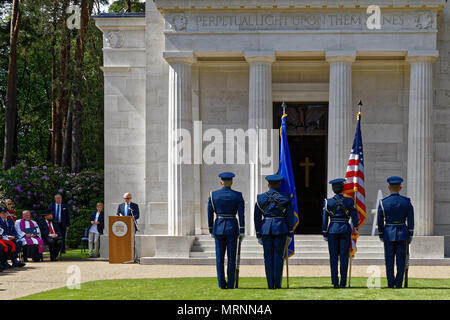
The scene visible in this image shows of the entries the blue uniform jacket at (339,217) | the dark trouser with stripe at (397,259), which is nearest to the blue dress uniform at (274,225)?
the blue uniform jacket at (339,217)

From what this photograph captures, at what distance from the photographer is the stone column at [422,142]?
82.2ft

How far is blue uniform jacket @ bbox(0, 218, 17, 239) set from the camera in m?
22.8

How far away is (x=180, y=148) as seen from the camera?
83.3ft

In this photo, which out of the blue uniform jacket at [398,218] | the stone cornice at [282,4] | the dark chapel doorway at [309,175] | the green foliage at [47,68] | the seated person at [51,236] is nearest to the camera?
the blue uniform jacket at [398,218]

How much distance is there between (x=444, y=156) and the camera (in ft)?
86.9

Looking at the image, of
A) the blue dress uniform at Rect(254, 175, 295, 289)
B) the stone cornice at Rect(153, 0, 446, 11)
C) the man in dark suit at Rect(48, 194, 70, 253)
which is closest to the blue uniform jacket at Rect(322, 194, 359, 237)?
the blue dress uniform at Rect(254, 175, 295, 289)

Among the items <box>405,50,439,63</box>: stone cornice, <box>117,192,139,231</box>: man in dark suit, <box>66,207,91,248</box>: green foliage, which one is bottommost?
<box>66,207,91,248</box>: green foliage

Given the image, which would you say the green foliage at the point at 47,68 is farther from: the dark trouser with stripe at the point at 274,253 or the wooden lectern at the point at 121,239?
the dark trouser with stripe at the point at 274,253

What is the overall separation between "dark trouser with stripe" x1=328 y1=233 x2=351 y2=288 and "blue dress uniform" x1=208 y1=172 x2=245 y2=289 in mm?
2037

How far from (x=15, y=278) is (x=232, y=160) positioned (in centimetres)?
996

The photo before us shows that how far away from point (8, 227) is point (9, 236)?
0.54 meters

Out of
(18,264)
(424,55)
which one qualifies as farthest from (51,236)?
(424,55)

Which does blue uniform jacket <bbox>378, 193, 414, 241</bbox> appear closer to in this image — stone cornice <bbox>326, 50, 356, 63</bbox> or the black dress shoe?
stone cornice <bbox>326, 50, 356, 63</bbox>
